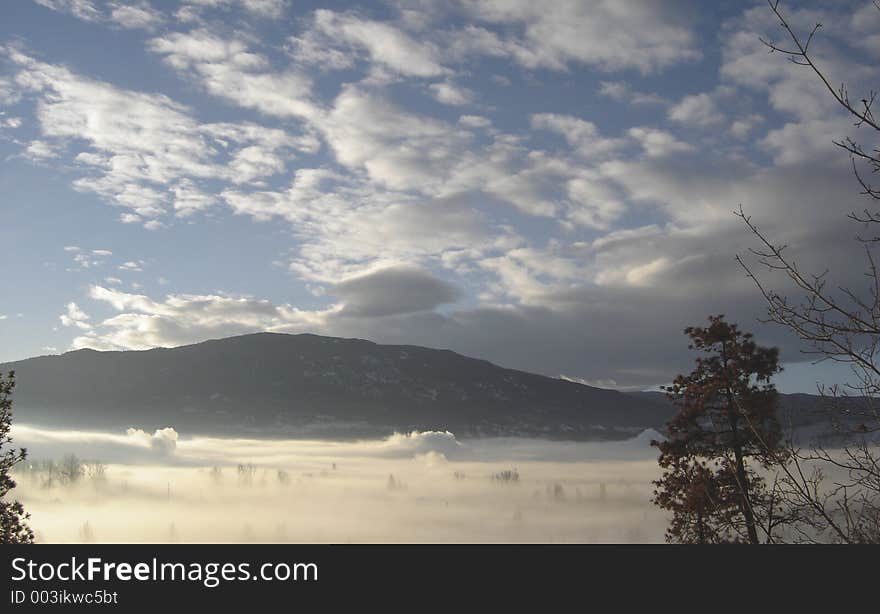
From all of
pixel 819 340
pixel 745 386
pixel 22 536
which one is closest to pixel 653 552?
pixel 819 340

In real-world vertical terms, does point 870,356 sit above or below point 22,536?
above

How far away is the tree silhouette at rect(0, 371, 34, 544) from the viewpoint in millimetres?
29266

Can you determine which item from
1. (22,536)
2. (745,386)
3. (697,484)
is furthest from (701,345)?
(22,536)

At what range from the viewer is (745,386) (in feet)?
96.5

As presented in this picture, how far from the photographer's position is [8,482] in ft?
96.9

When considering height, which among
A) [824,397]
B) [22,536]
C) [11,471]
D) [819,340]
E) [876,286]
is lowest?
[22,536]

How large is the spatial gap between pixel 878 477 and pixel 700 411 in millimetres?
22771

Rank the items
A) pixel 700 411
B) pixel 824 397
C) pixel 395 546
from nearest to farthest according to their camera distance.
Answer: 1. pixel 395 546
2. pixel 824 397
3. pixel 700 411

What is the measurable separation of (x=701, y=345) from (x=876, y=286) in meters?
24.5

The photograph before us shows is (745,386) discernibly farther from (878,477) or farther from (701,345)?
(878,477)

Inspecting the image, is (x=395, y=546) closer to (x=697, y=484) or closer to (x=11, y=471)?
(x=697, y=484)

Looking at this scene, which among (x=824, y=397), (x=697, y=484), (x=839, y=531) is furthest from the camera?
(x=697, y=484)

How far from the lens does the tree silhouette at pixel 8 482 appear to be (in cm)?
2927

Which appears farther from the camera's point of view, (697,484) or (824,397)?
(697,484)
